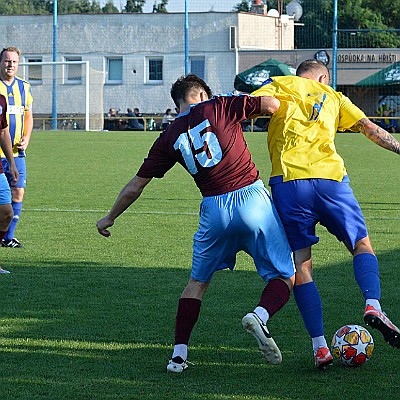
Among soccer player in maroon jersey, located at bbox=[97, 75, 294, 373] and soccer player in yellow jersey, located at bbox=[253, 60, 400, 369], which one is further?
soccer player in yellow jersey, located at bbox=[253, 60, 400, 369]

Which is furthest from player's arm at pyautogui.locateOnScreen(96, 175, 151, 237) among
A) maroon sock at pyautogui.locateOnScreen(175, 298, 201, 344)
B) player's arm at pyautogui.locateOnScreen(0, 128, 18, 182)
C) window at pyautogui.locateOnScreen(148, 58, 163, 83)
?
window at pyautogui.locateOnScreen(148, 58, 163, 83)

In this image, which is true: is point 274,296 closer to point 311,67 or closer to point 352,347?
point 352,347

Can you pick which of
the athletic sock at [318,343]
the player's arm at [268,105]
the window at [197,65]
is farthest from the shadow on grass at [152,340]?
the window at [197,65]

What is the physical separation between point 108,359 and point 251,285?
8.67 ft

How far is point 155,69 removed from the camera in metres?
52.2

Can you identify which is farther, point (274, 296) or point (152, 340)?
point (152, 340)

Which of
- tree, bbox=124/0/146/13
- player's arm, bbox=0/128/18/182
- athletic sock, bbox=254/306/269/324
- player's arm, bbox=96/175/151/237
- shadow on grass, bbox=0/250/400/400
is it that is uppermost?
tree, bbox=124/0/146/13

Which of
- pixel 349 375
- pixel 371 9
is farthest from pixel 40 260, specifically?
pixel 371 9

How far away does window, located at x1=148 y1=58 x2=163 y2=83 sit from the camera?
170 feet

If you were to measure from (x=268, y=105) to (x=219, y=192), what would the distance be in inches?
22.2

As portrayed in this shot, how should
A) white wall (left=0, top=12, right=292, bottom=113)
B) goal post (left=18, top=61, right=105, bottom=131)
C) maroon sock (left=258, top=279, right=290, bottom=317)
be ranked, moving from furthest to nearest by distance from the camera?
white wall (left=0, top=12, right=292, bottom=113) → goal post (left=18, top=61, right=105, bottom=131) → maroon sock (left=258, top=279, right=290, bottom=317)

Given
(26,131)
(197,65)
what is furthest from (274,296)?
(197,65)

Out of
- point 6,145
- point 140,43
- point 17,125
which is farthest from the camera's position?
point 140,43

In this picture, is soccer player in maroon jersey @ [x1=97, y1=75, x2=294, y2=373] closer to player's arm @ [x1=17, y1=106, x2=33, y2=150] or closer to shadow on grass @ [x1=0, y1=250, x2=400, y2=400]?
shadow on grass @ [x1=0, y1=250, x2=400, y2=400]
